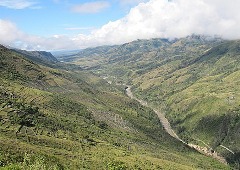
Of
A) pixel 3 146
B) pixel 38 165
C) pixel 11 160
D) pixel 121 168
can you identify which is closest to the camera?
pixel 38 165

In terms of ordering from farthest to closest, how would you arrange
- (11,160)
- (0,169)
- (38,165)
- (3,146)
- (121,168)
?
(3,146) → (11,160) → (121,168) → (38,165) → (0,169)

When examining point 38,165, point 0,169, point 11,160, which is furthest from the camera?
point 11,160

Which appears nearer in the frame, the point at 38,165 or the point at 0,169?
the point at 0,169

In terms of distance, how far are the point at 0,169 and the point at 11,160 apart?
56.0m

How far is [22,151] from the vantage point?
656 ft

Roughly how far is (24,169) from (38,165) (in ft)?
19.9

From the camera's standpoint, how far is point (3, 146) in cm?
19638

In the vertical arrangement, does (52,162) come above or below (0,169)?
below

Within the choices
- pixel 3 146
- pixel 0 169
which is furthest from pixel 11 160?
pixel 0 169

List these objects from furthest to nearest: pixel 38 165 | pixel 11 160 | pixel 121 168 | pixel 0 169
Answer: pixel 11 160 → pixel 121 168 → pixel 38 165 → pixel 0 169

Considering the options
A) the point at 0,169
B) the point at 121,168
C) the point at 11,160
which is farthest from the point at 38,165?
the point at 11,160

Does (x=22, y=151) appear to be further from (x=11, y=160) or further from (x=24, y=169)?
(x=24, y=169)

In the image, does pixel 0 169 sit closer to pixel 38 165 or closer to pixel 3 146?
Answer: pixel 38 165

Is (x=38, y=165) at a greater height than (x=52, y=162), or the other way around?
(x=38, y=165)
